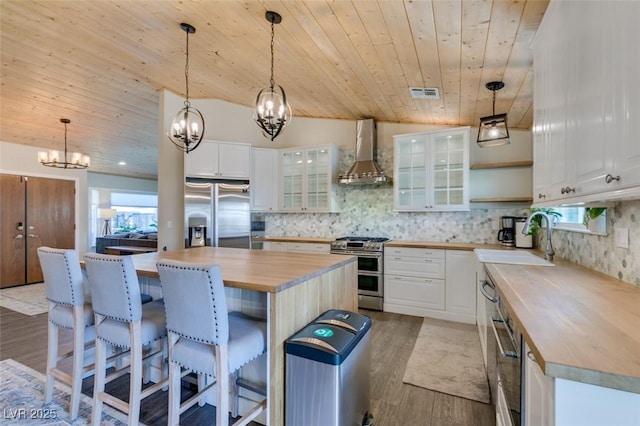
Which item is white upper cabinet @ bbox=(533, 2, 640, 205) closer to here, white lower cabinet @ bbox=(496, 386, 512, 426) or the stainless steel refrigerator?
white lower cabinet @ bbox=(496, 386, 512, 426)

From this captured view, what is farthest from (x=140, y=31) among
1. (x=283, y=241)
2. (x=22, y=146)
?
(x=22, y=146)

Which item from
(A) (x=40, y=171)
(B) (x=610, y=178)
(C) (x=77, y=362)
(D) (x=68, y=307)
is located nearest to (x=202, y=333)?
(C) (x=77, y=362)

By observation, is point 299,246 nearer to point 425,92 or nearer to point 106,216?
point 425,92

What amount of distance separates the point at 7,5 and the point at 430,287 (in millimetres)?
5085

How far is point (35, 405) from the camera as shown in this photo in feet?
6.95

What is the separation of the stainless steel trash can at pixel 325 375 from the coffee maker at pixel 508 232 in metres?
2.86

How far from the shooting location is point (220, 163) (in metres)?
4.58

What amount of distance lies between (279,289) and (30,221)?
22.7 feet

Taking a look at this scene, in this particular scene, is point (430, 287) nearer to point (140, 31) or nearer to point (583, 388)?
point (583, 388)

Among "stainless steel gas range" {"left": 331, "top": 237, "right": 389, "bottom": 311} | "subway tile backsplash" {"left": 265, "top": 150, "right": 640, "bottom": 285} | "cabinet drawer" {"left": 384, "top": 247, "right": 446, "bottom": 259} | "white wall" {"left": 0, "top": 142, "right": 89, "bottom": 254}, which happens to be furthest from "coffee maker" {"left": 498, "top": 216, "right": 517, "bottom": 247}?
"white wall" {"left": 0, "top": 142, "right": 89, "bottom": 254}

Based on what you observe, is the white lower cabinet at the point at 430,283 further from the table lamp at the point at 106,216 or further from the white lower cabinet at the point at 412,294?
the table lamp at the point at 106,216

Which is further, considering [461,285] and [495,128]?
[461,285]

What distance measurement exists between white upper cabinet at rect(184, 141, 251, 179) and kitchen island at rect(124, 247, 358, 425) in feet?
7.07

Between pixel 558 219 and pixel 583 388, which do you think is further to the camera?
pixel 558 219
